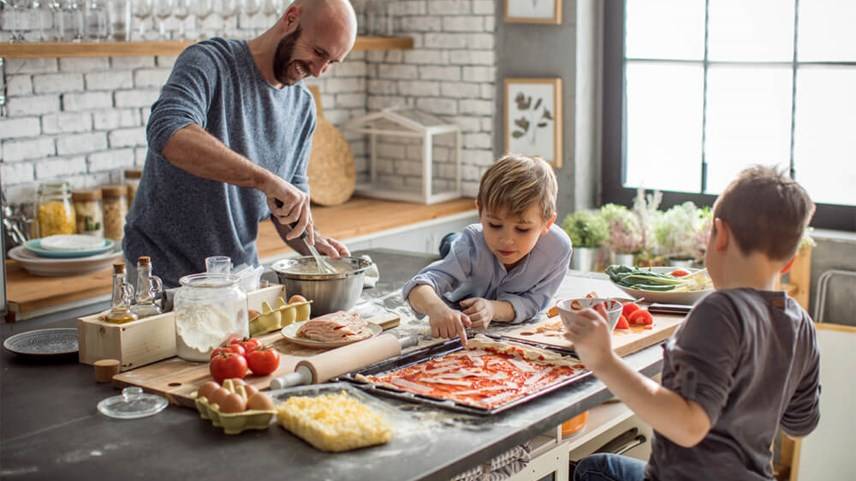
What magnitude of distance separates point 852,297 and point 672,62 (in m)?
1.35

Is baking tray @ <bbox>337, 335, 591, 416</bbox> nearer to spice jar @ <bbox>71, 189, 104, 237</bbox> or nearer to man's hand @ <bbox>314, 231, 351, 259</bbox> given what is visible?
man's hand @ <bbox>314, 231, 351, 259</bbox>

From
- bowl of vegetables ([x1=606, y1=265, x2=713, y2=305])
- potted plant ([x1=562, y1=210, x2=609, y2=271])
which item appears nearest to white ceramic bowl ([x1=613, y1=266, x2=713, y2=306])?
bowl of vegetables ([x1=606, y1=265, x2=713, y2=305])

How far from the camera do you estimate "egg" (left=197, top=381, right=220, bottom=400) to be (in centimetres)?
213

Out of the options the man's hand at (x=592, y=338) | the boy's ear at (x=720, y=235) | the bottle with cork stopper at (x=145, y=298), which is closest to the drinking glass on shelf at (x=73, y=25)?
the bottle with cork stopper at (x=145, y=298)

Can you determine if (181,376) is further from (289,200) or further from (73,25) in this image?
(73,25)

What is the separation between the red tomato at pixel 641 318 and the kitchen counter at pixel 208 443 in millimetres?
451

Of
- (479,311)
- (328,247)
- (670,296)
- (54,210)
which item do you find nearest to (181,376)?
(479,311)

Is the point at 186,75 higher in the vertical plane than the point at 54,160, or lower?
higher

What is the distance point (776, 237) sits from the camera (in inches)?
78.8

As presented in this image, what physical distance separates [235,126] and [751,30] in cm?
257

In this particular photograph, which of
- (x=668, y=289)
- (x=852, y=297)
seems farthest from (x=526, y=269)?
(x=852, y=297)

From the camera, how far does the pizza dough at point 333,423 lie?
6.50 feet

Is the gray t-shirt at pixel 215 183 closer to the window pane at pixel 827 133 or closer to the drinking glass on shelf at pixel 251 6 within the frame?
the drinking glass on shelf at pixel 251 6

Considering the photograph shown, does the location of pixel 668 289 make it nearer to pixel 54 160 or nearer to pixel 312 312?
pixel 312 312
